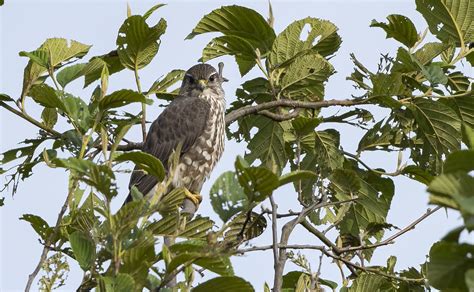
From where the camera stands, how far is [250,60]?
5.32 meters

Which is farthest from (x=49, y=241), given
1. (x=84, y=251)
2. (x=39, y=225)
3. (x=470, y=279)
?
(x=470, y=279)

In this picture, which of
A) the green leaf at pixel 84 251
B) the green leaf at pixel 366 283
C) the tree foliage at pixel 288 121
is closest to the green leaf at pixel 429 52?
the tree foliage at pixel 288 121

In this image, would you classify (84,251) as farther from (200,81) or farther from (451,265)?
(200,81)

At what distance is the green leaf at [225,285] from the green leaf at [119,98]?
91cm

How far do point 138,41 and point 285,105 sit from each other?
0.96 m

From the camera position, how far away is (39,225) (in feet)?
13.2

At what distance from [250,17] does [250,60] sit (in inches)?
13.4

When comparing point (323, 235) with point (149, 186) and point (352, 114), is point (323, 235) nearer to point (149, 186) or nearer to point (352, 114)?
point (352, 114)

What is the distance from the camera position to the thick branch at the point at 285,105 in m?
5.25

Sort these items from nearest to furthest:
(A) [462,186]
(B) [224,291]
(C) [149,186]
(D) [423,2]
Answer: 1. (A) [462,186]
2. (B) [224,291]
3. (D) [423,2]
4. (C) [149,186]

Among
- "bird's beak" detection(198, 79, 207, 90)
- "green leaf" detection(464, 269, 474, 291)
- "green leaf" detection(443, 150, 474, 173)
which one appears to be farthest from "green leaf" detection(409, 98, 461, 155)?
"bird's beak" detection(198, 79, 207, 90)

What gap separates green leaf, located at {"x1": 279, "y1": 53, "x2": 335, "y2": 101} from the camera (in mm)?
5168

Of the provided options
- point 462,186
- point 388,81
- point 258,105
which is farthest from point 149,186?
point 462,186

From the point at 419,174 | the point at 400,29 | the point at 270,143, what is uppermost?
the point at 400,29
